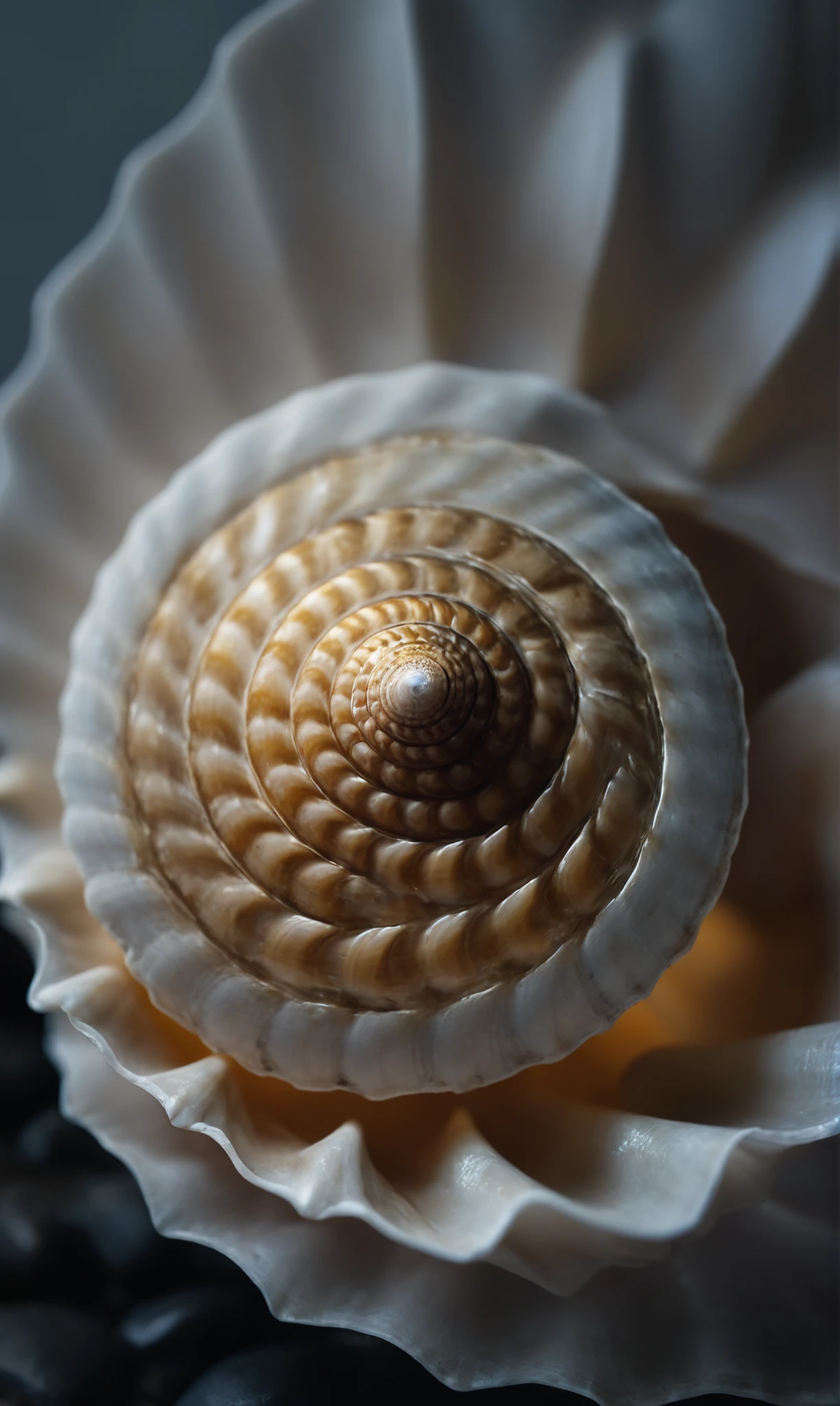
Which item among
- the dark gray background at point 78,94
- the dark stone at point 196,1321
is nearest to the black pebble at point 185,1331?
the dark stone at point 196,1321

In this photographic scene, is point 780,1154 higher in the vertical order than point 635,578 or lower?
lower

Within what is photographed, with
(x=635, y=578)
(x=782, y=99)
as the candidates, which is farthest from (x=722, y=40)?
(x=635, y=578)

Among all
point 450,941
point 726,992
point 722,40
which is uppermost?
point 722,40

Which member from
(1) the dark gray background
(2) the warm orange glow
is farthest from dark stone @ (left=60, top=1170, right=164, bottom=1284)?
(1) the dark gray background

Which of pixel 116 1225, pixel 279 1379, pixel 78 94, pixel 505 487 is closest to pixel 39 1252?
pixel 116 1225

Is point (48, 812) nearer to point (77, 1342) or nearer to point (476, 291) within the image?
point (77, 1342)

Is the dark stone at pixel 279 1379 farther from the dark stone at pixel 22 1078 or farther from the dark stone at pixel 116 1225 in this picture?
the dark stone at pixel 22 1078
